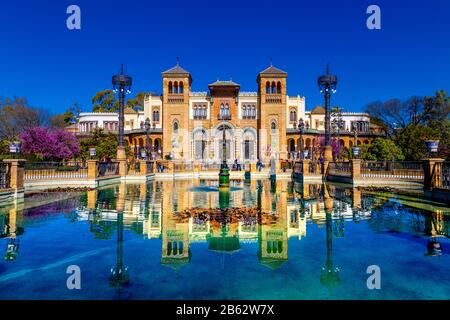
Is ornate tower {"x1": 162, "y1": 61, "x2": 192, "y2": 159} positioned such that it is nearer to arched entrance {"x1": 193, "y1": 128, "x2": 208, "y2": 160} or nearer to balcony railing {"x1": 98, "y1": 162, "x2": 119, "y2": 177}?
arched entrance {"x1": 193, "y1": 128, "x2": 208, "y2": 160}

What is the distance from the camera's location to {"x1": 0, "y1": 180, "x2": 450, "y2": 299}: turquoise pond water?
145 inches

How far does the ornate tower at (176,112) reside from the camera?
158ft

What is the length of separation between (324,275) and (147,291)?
236 centimetres

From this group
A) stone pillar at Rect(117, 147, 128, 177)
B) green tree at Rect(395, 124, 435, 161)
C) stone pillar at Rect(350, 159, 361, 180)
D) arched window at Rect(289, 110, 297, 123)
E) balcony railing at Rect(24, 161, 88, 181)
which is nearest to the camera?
balcony railing at Rect(24, 161, 88, 181)

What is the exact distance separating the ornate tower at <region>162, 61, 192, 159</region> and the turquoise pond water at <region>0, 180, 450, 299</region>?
38960mm

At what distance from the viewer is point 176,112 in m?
48.4

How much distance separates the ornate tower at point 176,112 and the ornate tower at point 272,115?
39.1 feet

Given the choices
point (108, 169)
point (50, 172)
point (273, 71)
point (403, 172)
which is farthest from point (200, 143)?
point (403, 172)

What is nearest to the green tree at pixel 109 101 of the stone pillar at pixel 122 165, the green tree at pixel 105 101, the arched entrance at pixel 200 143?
the green tree at pixel 105 101

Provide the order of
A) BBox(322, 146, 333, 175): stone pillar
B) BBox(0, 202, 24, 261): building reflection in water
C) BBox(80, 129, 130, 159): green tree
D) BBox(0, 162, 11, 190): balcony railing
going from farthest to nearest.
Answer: BBox(80, 129, 130, 159): green tree, BBox(322, 146, 333, 175): stone pillar, BBox(0, 162, 11, 190): balcony railing, BBox(0, 202, 24, 261): building reflection in water

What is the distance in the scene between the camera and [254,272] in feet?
14.1

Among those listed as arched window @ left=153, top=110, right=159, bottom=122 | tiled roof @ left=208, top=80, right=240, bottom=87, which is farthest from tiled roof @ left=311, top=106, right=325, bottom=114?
arched window @ left=153, top=110, right=159, bottom=122

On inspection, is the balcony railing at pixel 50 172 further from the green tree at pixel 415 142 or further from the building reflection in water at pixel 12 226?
the green tree at pixel 415 142

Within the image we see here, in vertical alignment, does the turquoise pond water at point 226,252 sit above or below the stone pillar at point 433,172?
below
